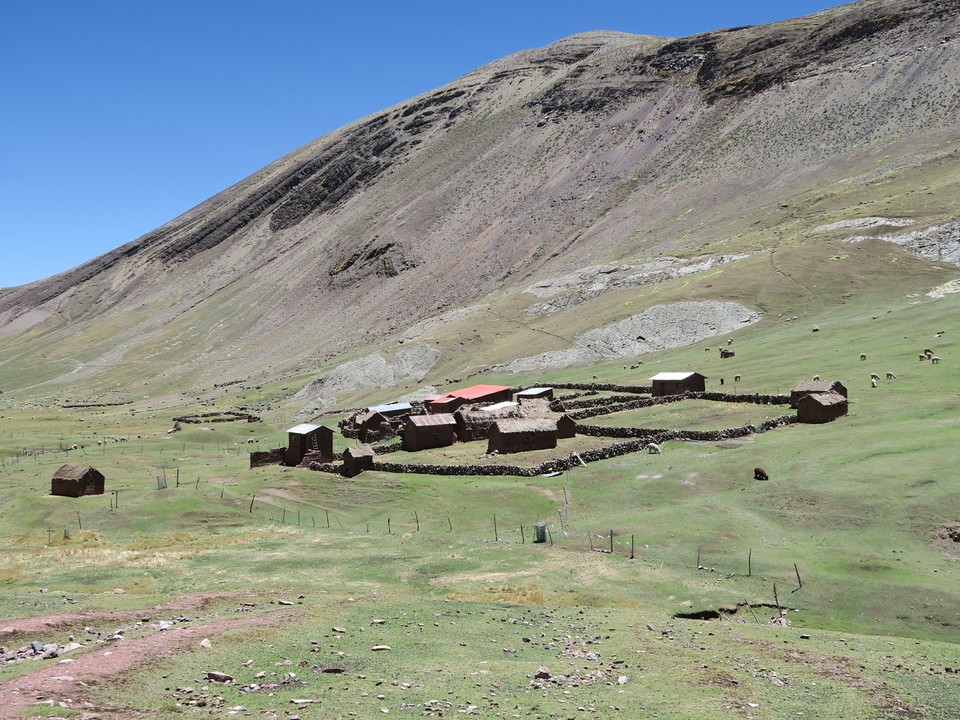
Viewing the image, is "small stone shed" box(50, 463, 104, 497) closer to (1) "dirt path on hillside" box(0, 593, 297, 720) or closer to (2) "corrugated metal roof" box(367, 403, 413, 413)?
(1) "dirt path on hillside" box(0, 593, 297, 720)

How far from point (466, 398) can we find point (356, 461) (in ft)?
77.1

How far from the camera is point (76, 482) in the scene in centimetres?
4941

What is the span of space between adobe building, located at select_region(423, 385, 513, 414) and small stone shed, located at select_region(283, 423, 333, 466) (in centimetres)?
1257

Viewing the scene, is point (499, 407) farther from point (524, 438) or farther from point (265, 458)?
point (265, 458)

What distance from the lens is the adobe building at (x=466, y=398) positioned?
2918 inches

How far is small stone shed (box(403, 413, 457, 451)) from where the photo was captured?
63.0 m

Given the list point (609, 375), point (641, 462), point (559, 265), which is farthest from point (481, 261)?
point (641, 462)

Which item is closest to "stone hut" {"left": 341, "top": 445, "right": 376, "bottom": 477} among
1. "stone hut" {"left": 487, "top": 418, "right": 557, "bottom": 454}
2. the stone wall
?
"stone hut" {"left": 487, "top": 418, "right": 557, "bottom": 454}

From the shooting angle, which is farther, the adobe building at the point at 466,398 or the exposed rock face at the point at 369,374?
the exposed rock face at the point at 369,374

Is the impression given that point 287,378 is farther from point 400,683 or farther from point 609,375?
point 400,683

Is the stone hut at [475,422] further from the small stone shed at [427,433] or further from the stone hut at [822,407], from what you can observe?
the stone hut at [822,407]

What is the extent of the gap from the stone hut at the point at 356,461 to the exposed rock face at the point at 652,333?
4578cm

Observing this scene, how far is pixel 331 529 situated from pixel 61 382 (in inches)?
6270

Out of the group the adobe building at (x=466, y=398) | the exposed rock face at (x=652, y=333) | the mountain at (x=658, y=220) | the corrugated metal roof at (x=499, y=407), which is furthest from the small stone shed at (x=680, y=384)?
the mountain at (x=658, y=220)
